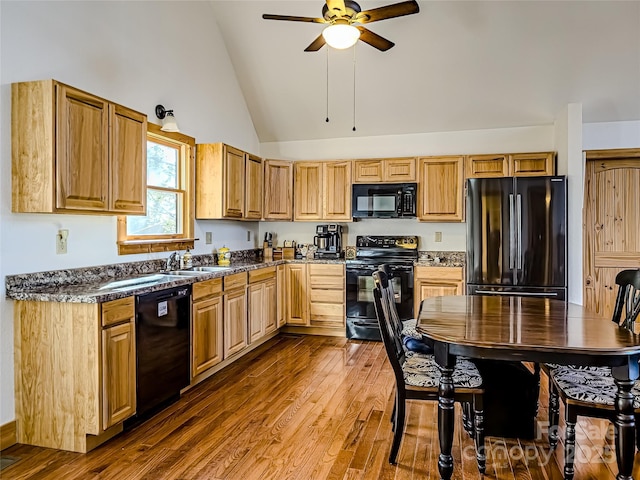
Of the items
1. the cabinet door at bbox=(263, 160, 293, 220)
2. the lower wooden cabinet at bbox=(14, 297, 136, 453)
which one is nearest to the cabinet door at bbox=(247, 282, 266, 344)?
the cabinet door at bbox=(263, 160, 293, 220)

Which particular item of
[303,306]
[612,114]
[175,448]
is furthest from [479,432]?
[612,114]

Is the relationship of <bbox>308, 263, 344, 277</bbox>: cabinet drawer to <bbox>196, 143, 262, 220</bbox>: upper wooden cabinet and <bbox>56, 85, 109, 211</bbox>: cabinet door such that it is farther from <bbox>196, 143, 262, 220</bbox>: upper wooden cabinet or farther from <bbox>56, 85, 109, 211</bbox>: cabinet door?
<bbox>56, 85, 109, 211</bbox>: cabinet door

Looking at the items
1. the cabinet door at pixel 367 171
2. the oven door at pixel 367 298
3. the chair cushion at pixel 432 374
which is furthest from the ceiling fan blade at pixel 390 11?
the oven door at pixel 367 298

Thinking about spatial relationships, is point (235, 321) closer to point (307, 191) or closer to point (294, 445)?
point (294, 445)

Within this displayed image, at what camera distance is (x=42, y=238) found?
2713 millimetres

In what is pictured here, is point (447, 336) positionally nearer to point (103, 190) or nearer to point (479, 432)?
point (479, 432)

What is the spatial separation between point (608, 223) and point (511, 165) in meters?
1.39

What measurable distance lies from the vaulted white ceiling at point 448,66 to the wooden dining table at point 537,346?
2845mm

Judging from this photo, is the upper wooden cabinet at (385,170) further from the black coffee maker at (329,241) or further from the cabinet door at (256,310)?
the cabinet door at (256,310)

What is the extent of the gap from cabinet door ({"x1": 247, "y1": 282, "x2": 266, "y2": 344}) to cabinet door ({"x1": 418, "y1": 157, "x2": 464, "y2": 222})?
203 centimetres

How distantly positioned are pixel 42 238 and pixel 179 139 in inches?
64.8

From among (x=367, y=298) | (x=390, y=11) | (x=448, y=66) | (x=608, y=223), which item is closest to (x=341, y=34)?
(x=390, y=11)

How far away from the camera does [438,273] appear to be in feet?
15.7

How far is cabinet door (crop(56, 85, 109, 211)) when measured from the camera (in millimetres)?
2469
